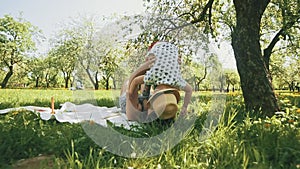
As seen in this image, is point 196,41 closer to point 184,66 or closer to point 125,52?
point 184,66

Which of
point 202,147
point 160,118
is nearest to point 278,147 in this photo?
point 202,147

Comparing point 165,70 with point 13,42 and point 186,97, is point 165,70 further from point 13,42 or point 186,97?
point 13,42

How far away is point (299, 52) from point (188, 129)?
15.4 meters

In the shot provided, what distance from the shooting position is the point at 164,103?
9.27ft

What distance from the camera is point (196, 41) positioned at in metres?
3.47

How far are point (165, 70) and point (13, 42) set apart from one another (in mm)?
41317

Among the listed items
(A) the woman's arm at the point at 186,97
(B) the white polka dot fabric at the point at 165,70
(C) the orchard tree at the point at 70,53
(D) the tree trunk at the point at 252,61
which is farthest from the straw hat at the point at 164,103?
(D) the tree trunk at the point at 252,61

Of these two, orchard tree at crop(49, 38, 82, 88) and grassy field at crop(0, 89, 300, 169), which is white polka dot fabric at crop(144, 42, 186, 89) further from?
orchard tree at crop(49, 38, 82, 88)

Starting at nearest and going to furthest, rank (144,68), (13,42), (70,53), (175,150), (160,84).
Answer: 1. (175,150)
2. (160,84)
3. (144,68)
4. (70,53)
5. (13,42)

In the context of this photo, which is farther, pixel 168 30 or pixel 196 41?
pixel 168 30

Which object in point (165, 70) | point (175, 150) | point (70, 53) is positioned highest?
point (70, 53)

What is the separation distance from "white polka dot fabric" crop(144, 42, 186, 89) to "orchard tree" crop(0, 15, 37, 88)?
40.1 meters

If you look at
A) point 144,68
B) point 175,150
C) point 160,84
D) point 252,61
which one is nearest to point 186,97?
point 160,84

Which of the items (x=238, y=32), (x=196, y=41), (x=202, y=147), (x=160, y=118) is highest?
(x=238, y=32)
